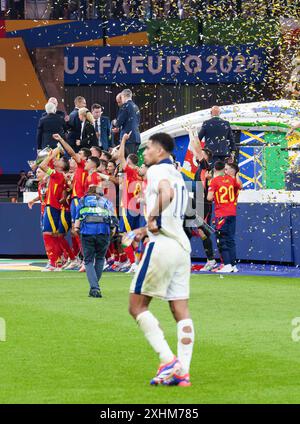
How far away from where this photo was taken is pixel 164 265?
11.1 metres

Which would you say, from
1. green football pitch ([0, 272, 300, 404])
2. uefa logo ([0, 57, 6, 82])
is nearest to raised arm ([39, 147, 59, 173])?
green football pitch ([0, 272, 300, 404])

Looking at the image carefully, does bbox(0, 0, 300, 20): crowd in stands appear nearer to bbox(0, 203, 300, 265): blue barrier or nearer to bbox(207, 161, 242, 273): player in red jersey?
bbox(0, 203, 300, 265): blue barrier

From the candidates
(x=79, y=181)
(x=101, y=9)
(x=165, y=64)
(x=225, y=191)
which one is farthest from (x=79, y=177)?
(x=101, y=9)

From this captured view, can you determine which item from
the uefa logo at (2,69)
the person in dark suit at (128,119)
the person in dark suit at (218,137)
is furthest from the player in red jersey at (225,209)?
the uefa logo at (2,69)

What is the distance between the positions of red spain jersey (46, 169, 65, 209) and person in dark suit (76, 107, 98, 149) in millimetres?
2358

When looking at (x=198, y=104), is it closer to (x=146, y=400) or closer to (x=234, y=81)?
(x=234, y=81)

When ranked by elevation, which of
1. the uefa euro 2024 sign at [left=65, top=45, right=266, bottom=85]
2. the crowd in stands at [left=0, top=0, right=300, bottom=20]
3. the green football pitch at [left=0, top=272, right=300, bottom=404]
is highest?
the crowd in stands at [left=0, top=0, right=300, bottom=20]

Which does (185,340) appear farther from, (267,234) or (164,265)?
(267,234)

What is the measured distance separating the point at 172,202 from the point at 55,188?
15.4 metres

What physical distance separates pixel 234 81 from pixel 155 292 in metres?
25.5

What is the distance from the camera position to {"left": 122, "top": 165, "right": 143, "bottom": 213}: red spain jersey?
24.8m

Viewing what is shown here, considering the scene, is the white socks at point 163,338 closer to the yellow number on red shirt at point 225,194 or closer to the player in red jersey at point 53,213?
the yellow number on red shirt at point 225,194
